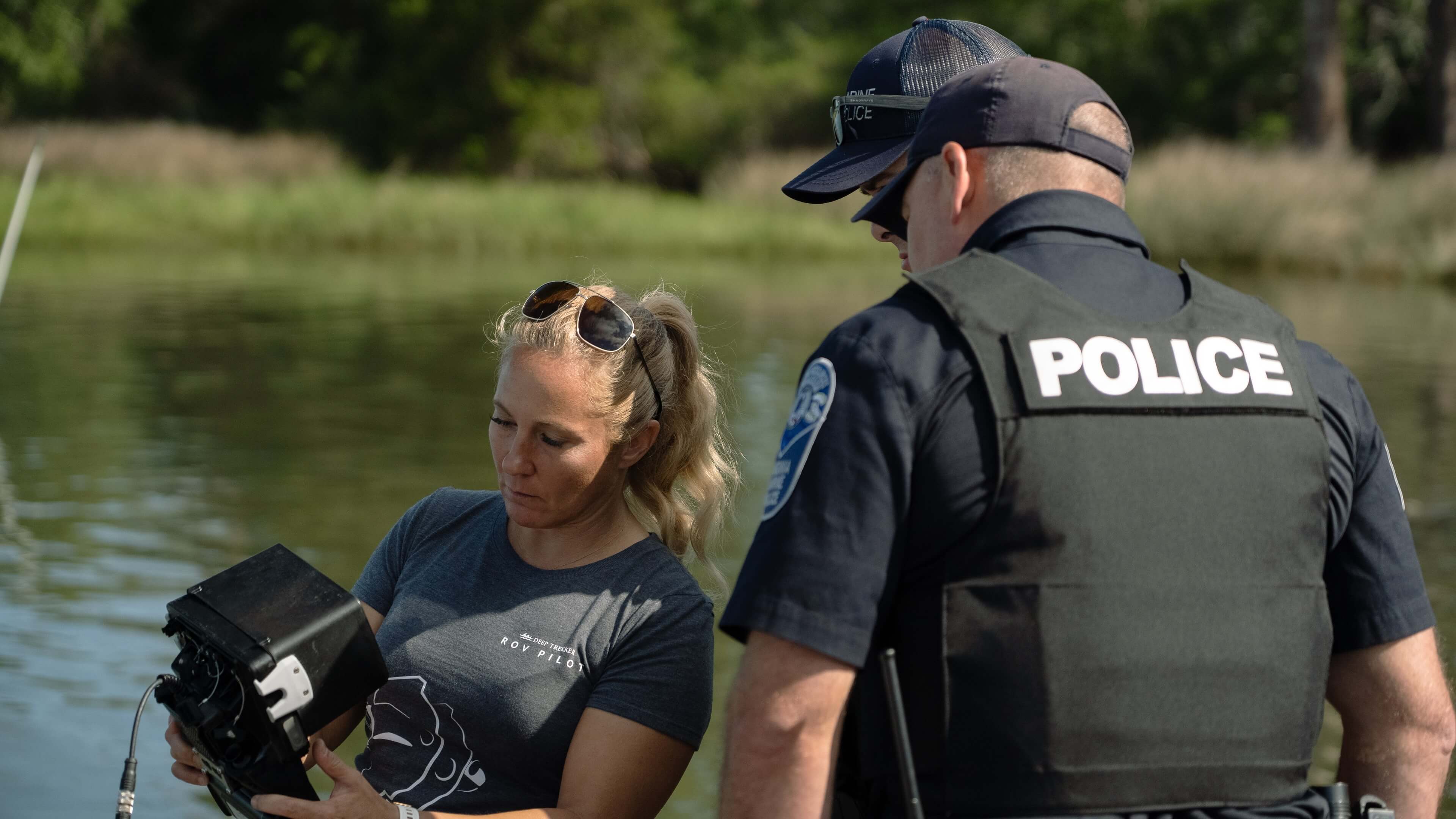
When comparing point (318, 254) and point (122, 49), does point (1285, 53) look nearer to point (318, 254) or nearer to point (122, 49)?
point (318, 254)

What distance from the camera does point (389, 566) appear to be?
249 centimetres

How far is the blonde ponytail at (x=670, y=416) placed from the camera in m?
2.42

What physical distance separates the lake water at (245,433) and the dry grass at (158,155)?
9746 mm

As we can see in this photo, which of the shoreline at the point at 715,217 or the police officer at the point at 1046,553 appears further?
the shoreline at the point at 715,217

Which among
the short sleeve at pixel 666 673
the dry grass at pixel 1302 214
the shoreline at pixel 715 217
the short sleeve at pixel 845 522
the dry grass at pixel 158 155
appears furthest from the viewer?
the dry grass at pixel 158 155

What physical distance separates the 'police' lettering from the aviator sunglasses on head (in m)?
0.91

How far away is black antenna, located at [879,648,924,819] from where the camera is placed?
1.59 m

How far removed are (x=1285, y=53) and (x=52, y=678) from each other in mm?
31823

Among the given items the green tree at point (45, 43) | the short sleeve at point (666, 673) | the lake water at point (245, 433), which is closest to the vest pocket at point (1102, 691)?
the short sleeve at point (666, 673)

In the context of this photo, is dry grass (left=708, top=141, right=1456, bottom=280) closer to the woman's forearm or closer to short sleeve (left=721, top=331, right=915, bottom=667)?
the woman's forearm

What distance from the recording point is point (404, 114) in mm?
35844

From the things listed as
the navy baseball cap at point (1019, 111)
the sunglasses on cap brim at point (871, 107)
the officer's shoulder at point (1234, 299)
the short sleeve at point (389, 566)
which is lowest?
the short sleeve at point (389, 566)

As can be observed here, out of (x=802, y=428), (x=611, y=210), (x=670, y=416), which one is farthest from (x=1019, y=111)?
(x=611, y=210)

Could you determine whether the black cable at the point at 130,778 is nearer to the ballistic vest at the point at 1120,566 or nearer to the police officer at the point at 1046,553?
the police officer at the point at 1046,553
